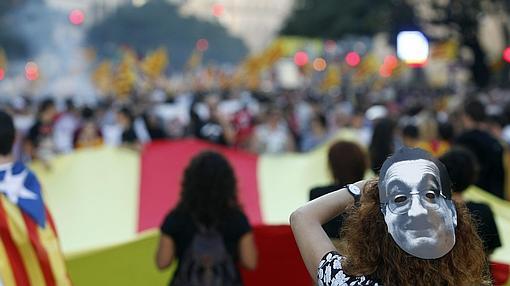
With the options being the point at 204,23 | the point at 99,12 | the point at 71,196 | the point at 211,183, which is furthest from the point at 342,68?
the point at 211,183

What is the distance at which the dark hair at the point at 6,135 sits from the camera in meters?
4.50

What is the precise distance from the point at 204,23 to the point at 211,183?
136 ft

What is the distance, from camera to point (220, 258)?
475 cm

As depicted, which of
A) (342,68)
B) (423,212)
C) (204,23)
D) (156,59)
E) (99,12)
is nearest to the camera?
(423,212)

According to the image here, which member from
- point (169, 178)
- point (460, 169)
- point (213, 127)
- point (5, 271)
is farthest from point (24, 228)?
point (213, 127)

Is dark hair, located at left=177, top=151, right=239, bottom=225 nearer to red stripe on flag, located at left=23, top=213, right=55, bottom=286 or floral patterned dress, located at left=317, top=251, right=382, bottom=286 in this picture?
red stripe on flag, located at left=23, top=213, right=55, bottom=286

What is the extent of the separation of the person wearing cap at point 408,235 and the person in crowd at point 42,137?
5964mm

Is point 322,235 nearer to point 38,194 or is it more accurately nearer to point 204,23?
point 38,194

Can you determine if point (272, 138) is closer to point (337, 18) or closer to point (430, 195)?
point (430, 195)

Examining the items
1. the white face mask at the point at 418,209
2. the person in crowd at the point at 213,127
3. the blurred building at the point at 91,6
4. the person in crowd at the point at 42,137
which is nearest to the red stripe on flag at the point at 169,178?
the person in crowd at the point at 42,137

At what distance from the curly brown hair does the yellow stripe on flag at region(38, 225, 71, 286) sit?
2.06 meters

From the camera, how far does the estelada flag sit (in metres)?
4.33

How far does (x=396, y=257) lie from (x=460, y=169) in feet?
7.16

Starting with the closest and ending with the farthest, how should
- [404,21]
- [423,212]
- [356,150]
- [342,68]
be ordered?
1. [423,212]
2. [356,150]
3. [404,21]
4. [342,68]
